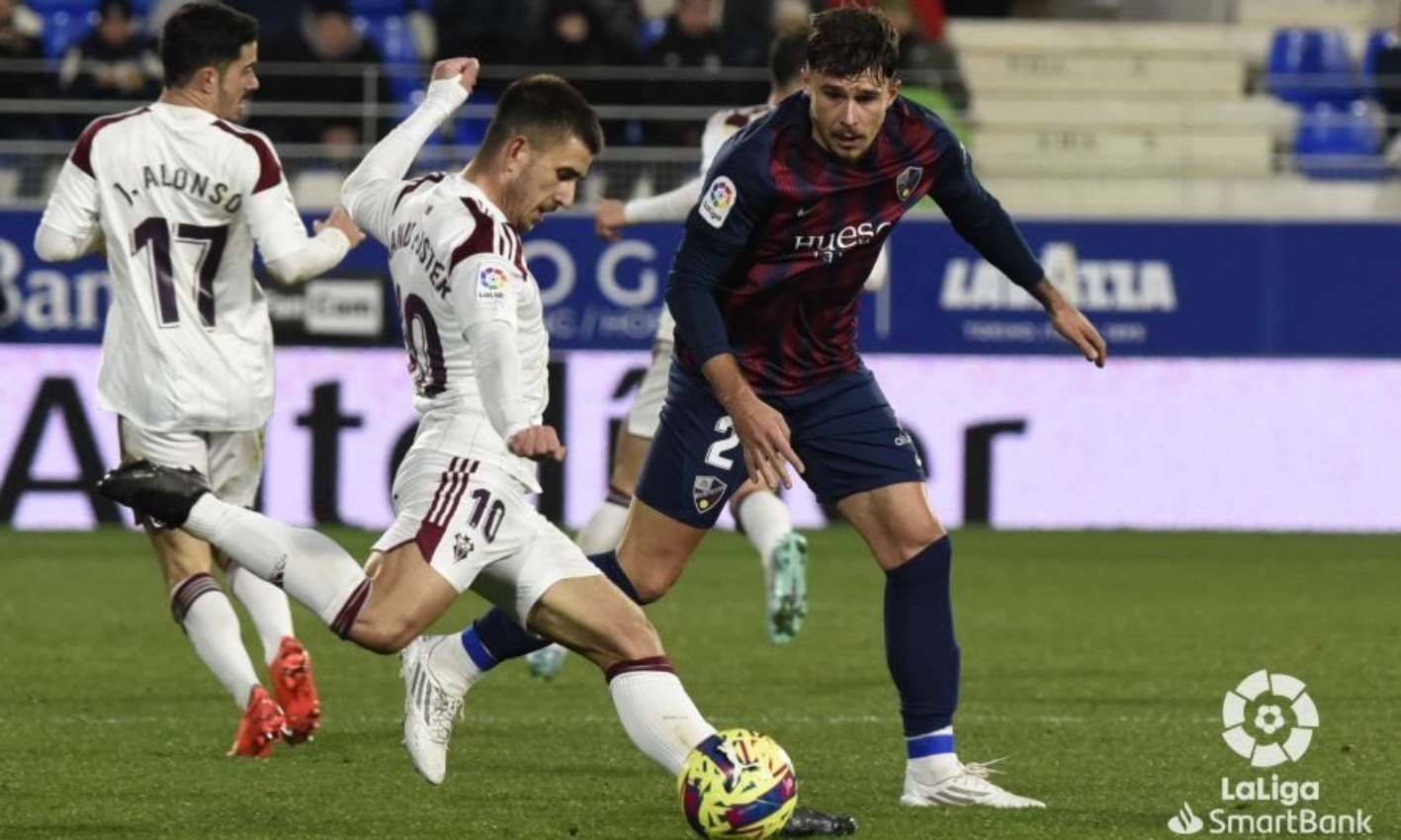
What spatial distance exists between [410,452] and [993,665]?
3874mm

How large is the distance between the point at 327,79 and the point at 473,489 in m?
10.8

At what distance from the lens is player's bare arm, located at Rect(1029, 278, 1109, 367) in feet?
21.3

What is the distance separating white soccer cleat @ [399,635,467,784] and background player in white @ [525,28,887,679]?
2151mm

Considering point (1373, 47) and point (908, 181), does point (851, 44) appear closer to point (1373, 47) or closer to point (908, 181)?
point (908, 181)

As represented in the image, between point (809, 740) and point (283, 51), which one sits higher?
point (283, 51)

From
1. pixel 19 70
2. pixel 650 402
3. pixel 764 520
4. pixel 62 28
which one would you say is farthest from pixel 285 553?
pixel 62 28

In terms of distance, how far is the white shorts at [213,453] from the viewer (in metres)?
7.30

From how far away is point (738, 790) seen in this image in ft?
18.1

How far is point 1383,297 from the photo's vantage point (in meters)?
15.5

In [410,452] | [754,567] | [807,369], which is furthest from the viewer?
[754,567]

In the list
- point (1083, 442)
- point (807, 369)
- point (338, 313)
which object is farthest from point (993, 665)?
point (338, 313)

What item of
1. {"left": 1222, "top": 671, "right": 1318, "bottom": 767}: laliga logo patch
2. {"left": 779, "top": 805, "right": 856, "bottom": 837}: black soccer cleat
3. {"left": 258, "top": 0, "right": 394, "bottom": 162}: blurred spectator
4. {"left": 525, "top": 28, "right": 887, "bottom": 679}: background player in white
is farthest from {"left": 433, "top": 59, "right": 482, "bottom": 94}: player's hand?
{"left": 258, "top": 0, "right": 394, "bottom": 162}: blurred spectator

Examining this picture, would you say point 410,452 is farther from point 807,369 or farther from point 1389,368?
point 1389,368

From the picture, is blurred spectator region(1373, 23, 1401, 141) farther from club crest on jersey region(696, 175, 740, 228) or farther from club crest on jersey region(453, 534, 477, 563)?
club crest on jersey region(453, 534, 477, 563)
